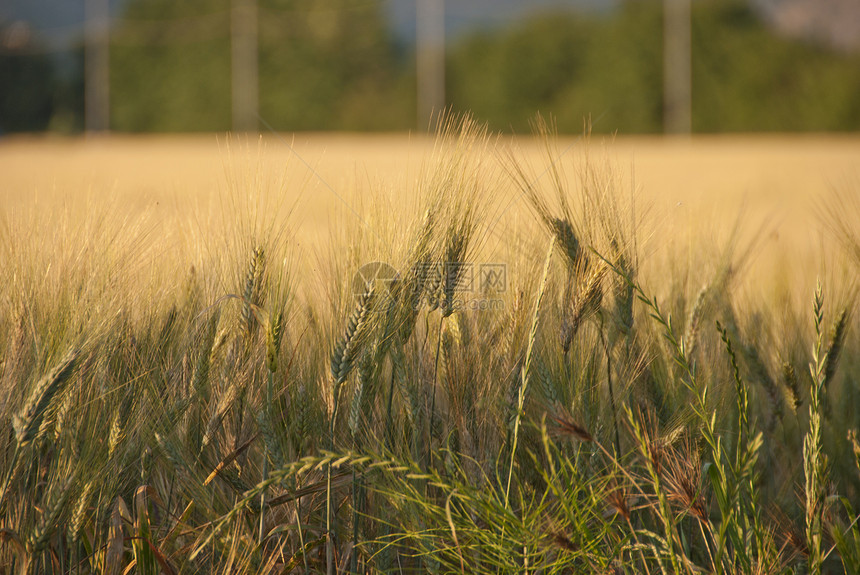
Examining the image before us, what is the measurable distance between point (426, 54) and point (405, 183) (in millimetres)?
16350

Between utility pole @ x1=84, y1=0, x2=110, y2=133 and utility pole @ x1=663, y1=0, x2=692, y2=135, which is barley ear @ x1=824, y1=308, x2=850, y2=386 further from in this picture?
utility pole @ x1=84, y1=0, x2=110, y2=133

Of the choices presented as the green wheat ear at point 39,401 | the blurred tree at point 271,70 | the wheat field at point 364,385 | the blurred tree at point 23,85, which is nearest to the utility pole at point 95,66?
the blurred tree at point 23,85

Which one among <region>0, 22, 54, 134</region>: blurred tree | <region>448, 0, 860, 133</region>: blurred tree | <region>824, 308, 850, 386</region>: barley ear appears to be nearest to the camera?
<region>824, 308, 850, 386</region>: barley ear

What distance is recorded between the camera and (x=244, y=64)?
21.4 meters

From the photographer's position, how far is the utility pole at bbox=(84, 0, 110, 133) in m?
18.2

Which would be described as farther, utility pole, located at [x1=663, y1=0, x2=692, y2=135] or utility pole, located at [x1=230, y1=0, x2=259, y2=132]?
utility pole, located at [x1=230, y1=0, x2=259, y2=132]

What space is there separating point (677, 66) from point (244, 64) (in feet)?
39.3

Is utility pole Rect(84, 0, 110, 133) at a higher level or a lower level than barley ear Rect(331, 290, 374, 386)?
higher

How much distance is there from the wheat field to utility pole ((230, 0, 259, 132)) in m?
17.8

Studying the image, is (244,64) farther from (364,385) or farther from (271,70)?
(364,385)

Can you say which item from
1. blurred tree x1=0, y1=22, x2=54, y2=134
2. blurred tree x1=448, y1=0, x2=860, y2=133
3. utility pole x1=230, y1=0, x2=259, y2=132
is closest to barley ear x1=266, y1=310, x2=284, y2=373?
blurred tree x1=448, y1=0, x2=860, y2=133

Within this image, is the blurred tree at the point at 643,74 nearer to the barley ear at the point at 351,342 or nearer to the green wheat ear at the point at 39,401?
the barley ear at the point at 351,342

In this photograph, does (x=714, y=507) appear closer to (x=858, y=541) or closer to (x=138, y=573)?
(x=858, y=541)

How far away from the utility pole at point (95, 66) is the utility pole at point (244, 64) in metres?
3.20
